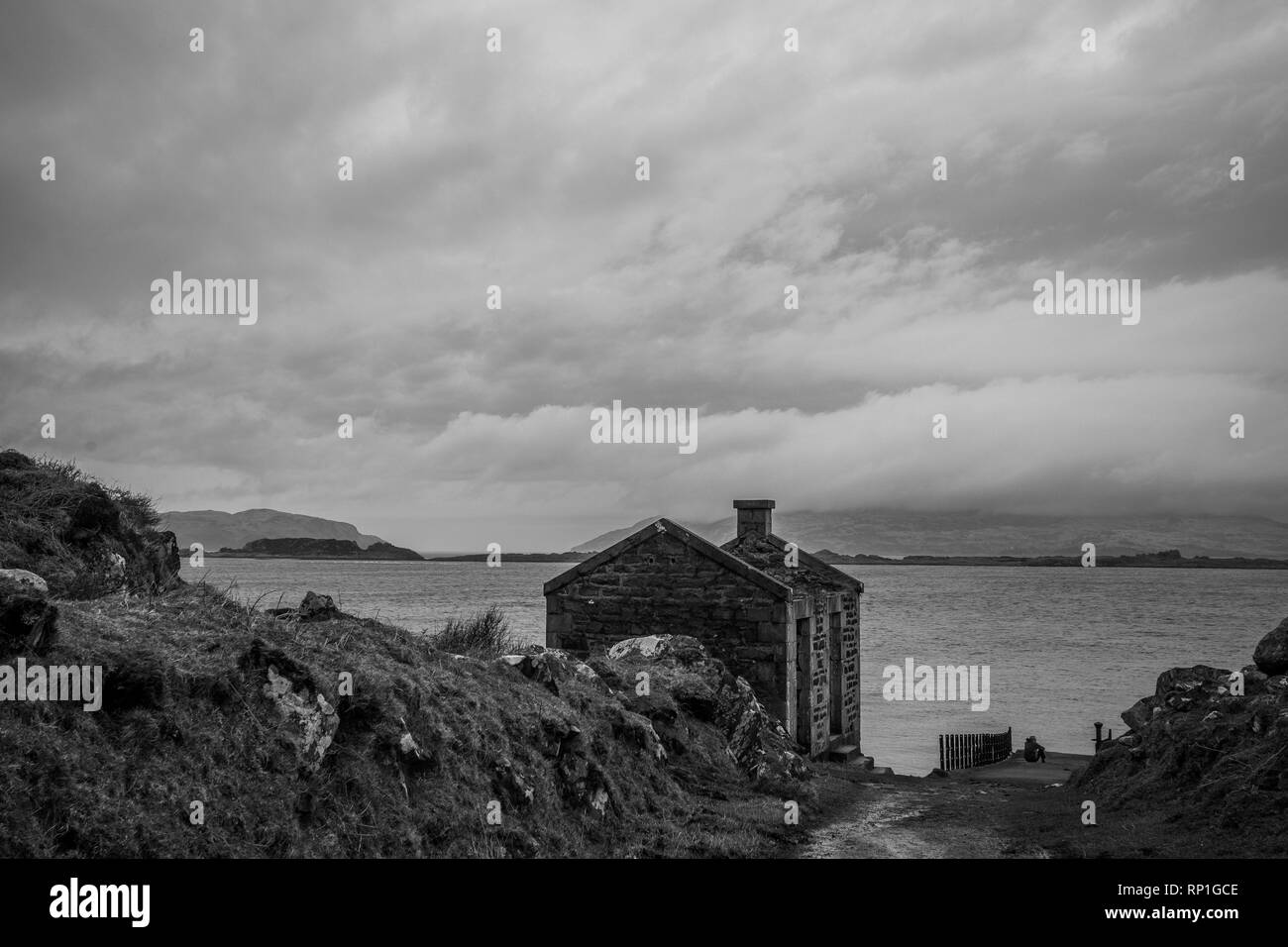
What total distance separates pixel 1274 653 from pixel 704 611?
396 inches

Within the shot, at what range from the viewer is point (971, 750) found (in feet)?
95.8

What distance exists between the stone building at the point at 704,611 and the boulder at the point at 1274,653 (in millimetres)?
8176

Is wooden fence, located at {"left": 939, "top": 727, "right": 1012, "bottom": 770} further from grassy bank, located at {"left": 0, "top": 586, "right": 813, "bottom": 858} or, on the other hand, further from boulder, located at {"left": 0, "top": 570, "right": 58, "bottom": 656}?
boulder, located at {"left": 0, "top": 570, "right": 58, "bottom": 656}

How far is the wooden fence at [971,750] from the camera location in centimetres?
2802

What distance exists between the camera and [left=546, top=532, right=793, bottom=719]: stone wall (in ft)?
63.9

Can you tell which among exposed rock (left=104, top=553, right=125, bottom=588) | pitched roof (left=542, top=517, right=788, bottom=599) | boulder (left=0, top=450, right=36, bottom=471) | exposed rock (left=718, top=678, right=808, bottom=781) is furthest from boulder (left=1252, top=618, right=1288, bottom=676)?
boulder (left=0, top=450, right=36, bottom=471)

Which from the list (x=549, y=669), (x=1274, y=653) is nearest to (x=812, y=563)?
(x=1274, y=653)

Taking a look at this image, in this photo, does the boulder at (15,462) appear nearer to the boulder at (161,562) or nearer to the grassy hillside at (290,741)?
the grassy hillside at (290,741)

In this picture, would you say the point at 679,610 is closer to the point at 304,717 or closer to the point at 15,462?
the point at 15,462

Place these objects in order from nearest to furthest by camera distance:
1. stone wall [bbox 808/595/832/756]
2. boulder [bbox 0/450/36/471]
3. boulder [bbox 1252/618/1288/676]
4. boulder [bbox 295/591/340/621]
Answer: boulder [bbox 0/450/36/471] → boulder [bbox 295/591/340/621] → boulder [bbox 1252/618/1288/676] → stone wall [bbox 808/595/832/756]

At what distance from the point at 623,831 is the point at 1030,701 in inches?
1796

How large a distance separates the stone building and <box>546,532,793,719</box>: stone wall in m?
0.02
